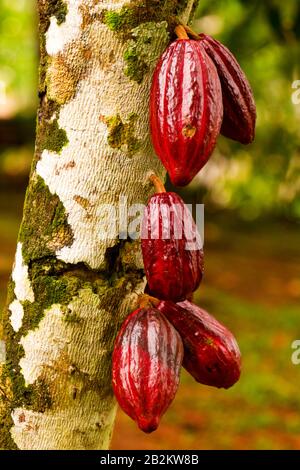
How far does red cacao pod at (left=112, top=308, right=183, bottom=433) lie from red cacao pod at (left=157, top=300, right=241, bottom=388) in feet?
0.20

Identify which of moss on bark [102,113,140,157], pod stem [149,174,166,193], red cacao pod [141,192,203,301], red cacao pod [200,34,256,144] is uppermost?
red cacao pod [200,34,256,144]

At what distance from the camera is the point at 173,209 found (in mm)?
1114

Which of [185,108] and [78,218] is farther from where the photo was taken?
[78,218]

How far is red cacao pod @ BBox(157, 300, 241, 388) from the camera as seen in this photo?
122 cm

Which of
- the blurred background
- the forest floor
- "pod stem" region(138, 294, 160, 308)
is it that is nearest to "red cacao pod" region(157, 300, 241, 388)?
"pod stem" region(138, 294, 160, 308)

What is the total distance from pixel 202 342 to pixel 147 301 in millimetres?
118

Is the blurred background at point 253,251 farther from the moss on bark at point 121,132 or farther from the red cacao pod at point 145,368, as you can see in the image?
the red cacao pod at point 145,368

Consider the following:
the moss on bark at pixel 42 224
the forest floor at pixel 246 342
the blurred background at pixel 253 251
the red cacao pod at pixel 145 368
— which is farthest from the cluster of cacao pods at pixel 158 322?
the forest floor at pixel 246 342

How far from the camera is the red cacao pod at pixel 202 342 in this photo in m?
1.22

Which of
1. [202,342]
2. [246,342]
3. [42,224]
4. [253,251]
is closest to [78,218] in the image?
[42,224]

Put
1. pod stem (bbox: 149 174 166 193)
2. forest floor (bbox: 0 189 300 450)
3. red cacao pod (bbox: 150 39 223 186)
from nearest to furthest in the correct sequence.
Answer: red cacao pod (bbox: 150 39 223 186)
pod stem (bbox: 149 174 166 193)
forest floor (bbox: 0 189 300 450)

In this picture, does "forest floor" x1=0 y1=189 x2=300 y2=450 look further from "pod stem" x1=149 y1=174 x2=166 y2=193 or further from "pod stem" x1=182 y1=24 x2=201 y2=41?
"pod stem" x1=182 y1=24 x2=201 y2=41

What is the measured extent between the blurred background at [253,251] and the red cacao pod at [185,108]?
1162 millimetres

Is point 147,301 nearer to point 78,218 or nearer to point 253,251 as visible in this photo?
point 78,218
